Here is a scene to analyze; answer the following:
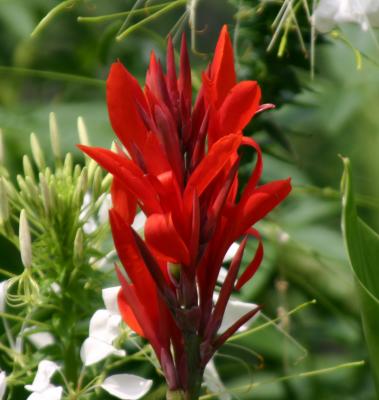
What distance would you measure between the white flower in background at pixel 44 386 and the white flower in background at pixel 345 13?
0.84ft

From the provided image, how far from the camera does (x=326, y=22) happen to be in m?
0.68

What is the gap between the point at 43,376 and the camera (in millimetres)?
627

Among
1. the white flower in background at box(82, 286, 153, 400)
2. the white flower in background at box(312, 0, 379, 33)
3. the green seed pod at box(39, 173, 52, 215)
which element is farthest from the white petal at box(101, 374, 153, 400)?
the white flower in background at box(312, 0, 379, 33)

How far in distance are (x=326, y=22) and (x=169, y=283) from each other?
22 centimetres

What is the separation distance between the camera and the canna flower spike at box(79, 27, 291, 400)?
53 cm

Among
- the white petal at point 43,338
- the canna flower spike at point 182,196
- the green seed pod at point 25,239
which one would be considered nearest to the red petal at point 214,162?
the canna flower spike at point 182,196

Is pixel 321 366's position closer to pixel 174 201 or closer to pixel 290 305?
pixel 290 305

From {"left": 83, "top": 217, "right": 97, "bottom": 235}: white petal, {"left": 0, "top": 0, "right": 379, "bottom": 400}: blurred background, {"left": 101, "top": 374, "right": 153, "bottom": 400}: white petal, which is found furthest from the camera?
{"left": 0, "top": 0, "right": 379, "bottom": 400}: blurred background

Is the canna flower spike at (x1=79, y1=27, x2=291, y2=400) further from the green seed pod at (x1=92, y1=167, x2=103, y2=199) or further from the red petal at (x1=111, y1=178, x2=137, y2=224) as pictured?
the green seed pod at (x1=92, y1=167, x2=103, y2=199)

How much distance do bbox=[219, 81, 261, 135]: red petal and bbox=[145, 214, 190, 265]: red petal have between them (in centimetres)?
6

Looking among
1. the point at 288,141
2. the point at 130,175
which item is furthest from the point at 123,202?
the point at 288,141

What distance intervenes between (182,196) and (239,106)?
52 millimetres

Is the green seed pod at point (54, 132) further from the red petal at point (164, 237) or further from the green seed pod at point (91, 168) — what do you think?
the red petal at point (164, 237)

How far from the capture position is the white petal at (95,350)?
64 centimetres
